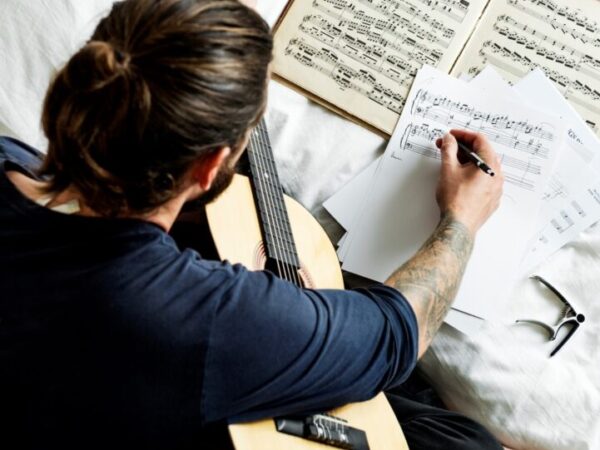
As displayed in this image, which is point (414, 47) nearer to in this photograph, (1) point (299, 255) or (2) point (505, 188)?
(2) point (505, 188)

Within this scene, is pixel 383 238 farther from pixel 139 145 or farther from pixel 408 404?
pixel 139 145

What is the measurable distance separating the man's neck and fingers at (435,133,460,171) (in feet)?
1.72

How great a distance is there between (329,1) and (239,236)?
0.54 metres

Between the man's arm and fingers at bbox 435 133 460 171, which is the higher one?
fingers at bbox 435 133 460 171

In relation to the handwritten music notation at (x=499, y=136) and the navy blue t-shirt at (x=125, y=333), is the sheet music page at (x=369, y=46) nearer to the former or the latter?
the handwritten music notation at (x=499, y=136)

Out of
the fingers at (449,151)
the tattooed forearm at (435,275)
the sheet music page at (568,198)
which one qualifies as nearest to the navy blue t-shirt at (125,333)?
the tattooed forearm at (435,275)

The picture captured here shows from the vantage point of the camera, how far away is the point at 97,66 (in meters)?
0.62

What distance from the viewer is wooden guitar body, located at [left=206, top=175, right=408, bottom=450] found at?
2.68ft

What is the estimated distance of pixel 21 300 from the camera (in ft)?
2.19

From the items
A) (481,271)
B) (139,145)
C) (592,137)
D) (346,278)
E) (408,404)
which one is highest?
(592,137)

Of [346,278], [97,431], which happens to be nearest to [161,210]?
[97,431]

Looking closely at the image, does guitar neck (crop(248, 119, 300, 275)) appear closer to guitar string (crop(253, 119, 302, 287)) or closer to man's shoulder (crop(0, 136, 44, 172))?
guitar string (crop(253, 119, 302, 287))

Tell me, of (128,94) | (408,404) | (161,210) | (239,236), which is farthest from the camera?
Result: (408,404)

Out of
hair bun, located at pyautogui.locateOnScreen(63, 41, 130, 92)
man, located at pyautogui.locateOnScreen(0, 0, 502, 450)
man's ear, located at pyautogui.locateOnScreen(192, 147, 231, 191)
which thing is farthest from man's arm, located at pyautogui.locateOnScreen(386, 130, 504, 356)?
hair bun, located at pyautogui.locateOnScreen(63, 41, 130, 92)
